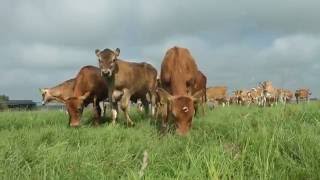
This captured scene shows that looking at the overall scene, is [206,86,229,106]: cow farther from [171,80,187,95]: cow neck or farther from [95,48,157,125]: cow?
[171,80,187,95]: cow neck

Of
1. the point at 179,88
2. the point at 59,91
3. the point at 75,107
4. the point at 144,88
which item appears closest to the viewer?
the point at 179,88

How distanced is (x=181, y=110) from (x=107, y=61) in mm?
5242

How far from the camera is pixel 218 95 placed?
47000 mm

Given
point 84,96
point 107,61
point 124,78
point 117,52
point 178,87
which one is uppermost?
point 117,52

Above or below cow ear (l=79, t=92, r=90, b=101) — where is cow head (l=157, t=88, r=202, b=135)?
below

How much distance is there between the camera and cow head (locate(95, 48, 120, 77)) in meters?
17.2

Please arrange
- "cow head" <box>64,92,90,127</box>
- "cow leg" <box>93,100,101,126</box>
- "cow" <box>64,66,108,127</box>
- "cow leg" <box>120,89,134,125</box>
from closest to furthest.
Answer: "cow leg" <box>120,89,134,125</box>
"cow head" <box>64,92,90,127</box>
"cow leg" <box>93,100,101,126</box>
"cow" <box>64,66,108,127</box>

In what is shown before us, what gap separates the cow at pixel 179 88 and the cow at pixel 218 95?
29.9 metres

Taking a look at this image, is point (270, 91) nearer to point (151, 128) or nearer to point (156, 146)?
point (151, 128)

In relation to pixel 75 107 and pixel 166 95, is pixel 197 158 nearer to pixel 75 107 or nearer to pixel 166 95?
pixel 166 95

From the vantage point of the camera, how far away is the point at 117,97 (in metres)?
18.1

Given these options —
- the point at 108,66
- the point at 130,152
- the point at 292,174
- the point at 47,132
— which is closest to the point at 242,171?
the point at 292,174

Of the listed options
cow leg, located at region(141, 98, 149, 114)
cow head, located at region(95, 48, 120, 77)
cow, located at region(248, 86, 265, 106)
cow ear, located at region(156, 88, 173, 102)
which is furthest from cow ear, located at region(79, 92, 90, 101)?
cow, located at region(248, 86, 265, 106)

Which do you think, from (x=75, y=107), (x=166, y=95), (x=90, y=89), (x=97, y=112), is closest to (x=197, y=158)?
(x=166, y=95)
